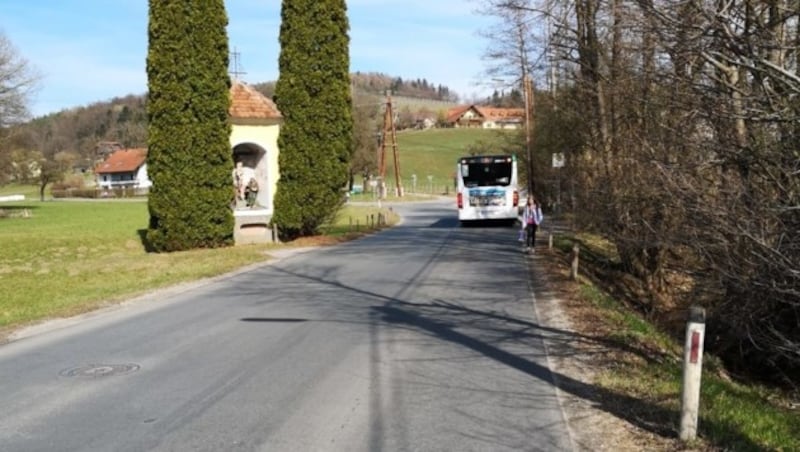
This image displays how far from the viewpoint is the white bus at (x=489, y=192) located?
34750 millimetres

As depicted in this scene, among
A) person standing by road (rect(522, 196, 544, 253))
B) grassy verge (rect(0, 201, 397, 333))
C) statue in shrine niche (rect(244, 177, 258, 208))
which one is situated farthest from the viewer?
statue in shrine niche (rect(244, 177, 258, 208))

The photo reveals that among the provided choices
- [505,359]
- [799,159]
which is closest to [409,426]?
[505,359]

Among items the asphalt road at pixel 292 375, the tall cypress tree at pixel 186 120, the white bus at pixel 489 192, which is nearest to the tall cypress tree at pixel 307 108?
the tall cypress tree at pixel 186 120

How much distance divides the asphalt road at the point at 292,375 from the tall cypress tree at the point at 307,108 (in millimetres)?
12049

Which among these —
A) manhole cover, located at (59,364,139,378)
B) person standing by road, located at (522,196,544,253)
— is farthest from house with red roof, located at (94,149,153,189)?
manhole cover, located at (59,364,139,378)

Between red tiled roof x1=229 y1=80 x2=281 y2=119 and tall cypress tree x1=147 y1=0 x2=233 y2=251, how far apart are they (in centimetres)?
262

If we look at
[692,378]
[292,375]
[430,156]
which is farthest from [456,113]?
[692,378]

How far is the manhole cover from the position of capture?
7.85 metres

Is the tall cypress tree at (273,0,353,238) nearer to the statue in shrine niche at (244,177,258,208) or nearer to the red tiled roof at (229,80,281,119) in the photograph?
the red tiled roof at (229,80,281,119)

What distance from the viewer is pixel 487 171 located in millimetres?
34750

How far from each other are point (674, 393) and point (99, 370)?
5.86 metres

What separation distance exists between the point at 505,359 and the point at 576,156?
17.4 meters

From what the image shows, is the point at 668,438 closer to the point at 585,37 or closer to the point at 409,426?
the point at 409,426

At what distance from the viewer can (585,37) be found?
58.9ft
